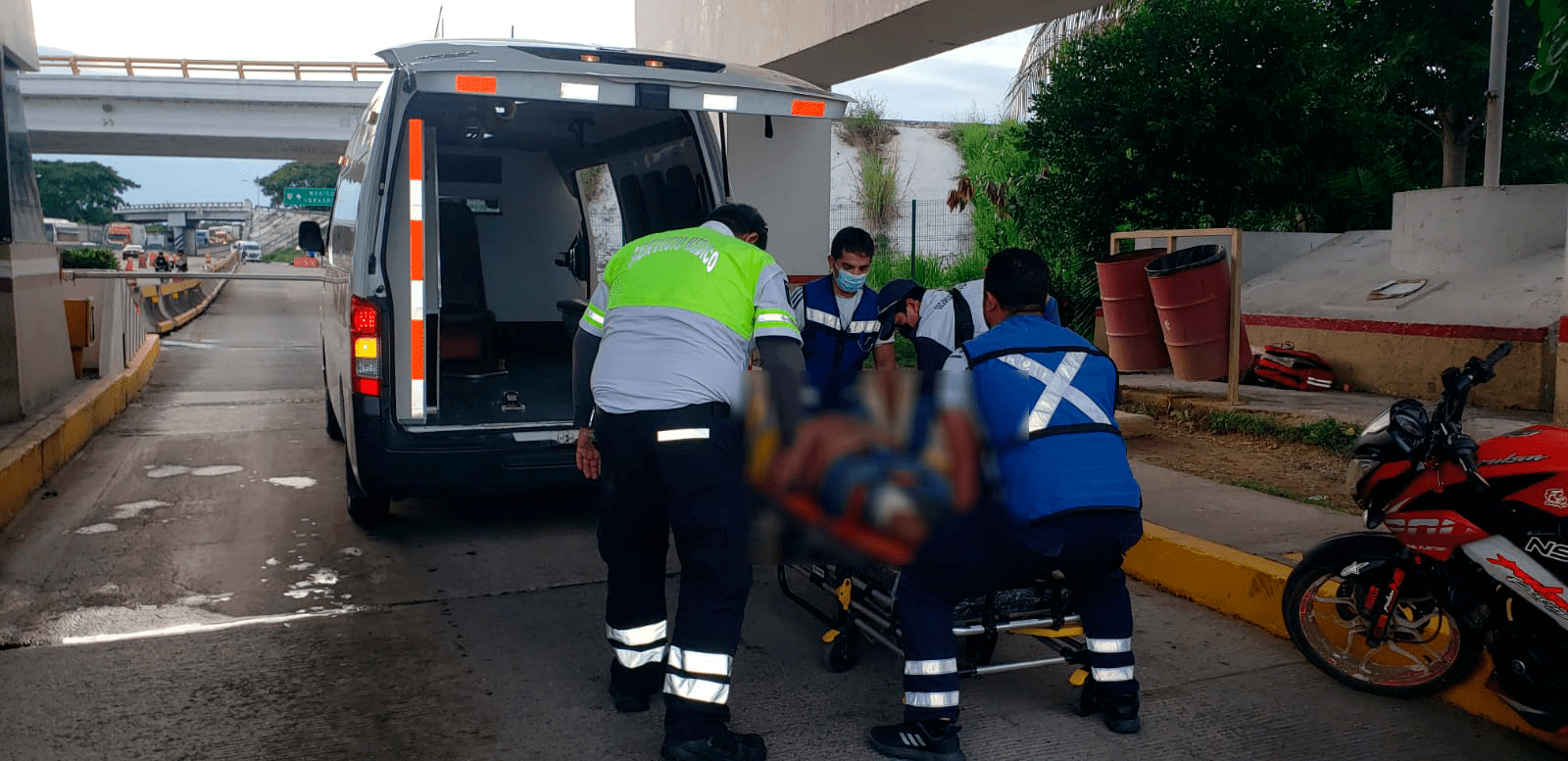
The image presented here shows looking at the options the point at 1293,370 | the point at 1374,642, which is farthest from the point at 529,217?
the point at 1374,642

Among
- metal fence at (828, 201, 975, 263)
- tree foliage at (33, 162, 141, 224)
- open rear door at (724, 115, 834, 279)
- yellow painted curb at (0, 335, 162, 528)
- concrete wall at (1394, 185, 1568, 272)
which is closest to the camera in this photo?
yellow painted curb at (0, 335, 162, 528)

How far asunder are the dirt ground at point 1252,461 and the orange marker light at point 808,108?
3.20 metres

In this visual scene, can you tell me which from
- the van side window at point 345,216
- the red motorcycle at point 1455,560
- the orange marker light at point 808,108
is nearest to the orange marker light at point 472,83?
the van side window at point 345,216

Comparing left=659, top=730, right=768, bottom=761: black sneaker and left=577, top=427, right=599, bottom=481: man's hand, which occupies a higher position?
left=577, top=427, right=599, bottom=481: man's hand

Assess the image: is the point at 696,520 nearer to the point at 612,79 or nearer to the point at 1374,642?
the point at 1374,642

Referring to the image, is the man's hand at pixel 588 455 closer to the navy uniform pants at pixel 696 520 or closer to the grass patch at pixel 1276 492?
the navy uniform pants at pixel 696 520

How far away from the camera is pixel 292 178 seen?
108m

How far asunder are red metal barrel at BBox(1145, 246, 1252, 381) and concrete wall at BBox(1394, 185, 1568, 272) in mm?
2623

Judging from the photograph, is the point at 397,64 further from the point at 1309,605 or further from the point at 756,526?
the point at 1309,605

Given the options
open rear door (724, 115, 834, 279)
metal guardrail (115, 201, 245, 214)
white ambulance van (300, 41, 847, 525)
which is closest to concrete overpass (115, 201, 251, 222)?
metal guardrail (115, 201, 245, 214)

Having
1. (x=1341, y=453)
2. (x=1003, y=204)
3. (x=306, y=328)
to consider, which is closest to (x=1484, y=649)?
(x=1341, y=453)

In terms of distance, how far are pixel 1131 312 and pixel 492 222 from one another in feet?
16.3

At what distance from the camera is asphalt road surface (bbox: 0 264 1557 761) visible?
144 inches

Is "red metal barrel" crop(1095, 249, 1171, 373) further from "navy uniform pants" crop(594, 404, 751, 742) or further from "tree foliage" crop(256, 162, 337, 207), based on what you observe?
"tree foliage" crop(256, 162, 337, 207)
